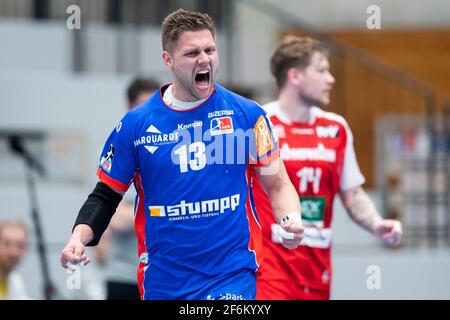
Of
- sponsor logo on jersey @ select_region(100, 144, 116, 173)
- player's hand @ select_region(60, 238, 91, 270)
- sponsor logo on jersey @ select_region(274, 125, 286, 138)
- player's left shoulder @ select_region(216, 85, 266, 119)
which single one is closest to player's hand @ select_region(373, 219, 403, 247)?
sponsor logo on jersey @ select_region(274, 125, 286, 138)

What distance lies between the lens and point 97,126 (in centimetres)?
1272

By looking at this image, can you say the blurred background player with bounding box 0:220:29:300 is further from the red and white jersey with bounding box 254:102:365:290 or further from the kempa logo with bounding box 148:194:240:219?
the kempa logo with bounding box 148:194:240:219

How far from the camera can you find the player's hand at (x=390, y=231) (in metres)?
6.28

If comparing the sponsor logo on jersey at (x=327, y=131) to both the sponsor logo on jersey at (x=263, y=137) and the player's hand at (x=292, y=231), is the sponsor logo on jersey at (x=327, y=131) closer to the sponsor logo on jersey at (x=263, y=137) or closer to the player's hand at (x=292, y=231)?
the sponsor logo on jersey at (x=263, y=137)

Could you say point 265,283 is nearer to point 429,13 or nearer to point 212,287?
point 212,287

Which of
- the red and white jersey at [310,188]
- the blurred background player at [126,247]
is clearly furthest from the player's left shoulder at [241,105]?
the blurred background player at [126,247]

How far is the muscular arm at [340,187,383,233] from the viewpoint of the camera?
21.6 feet

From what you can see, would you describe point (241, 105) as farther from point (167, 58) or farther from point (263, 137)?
point (167, 58)

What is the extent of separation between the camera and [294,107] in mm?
6746

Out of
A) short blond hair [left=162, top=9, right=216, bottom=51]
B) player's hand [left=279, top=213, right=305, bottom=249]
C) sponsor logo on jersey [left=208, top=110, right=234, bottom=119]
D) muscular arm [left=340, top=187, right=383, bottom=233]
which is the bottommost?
muscular arm [left=340, top=187, right=383, bottom=233]

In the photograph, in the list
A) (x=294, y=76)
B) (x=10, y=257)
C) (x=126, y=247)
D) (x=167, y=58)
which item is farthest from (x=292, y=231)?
(x=10, y=257)

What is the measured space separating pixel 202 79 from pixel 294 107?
1704mm

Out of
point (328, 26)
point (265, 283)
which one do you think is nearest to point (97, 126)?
point (328, 26)

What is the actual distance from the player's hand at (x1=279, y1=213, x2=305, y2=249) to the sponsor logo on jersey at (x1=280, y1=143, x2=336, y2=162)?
1.55 meters
